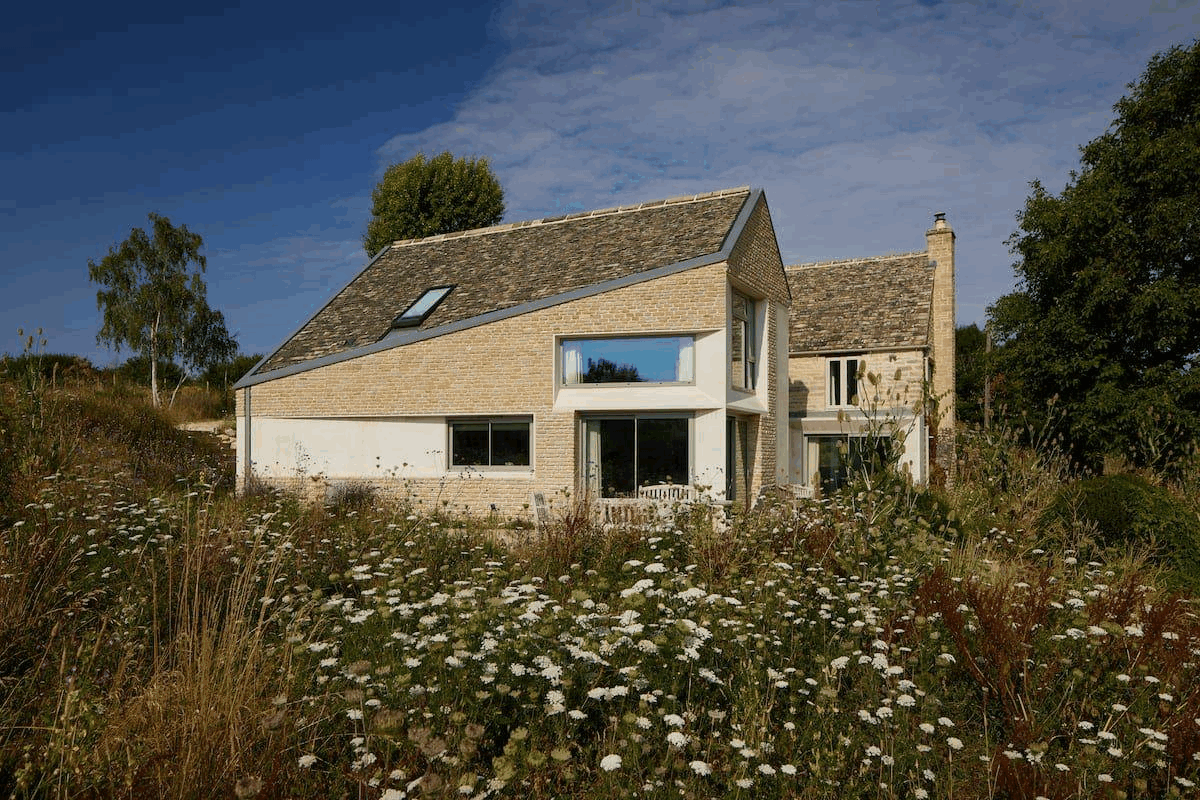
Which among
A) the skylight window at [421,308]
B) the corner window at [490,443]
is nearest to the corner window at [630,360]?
the corner window at [490,443]

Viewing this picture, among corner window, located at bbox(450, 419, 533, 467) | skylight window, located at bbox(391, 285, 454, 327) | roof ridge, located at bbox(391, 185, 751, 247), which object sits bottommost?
corner window, located at bbox(450, 419, 533, 467)

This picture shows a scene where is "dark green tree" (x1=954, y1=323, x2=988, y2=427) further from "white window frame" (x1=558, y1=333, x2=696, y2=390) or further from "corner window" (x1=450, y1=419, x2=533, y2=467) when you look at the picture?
Answer: "corner window" (x1=450, y1=419, x2=533, y2=467)

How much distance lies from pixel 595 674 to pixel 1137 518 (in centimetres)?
870

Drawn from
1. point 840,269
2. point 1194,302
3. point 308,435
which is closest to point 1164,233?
point 1194,302

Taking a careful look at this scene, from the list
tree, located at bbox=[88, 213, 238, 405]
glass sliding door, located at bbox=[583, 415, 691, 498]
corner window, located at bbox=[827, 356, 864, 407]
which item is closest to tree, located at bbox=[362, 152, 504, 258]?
tree, located at bbox=[88, 213, 238, 405]

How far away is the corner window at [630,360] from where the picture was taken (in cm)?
1708

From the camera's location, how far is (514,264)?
20922 mm

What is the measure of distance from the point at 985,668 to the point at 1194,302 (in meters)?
21.6

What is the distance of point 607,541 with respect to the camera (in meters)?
7.81

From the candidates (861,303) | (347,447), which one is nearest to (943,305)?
(861,303)

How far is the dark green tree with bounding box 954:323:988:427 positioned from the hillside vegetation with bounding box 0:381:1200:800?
24922 mm

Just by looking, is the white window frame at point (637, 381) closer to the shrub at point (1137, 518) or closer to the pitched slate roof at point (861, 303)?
the shrub at point (1137, 518)

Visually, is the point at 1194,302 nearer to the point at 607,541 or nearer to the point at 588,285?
the point at 588,285

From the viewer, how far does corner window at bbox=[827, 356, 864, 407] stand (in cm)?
2380
